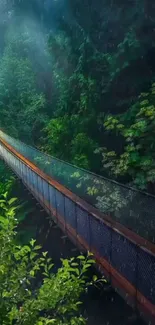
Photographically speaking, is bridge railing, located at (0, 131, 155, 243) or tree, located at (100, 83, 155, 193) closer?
bridge railing, located at (0, 131, 155, 243)

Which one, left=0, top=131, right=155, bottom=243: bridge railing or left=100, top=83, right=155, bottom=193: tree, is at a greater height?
left=100, top=83, right=155, bottom=193: tree

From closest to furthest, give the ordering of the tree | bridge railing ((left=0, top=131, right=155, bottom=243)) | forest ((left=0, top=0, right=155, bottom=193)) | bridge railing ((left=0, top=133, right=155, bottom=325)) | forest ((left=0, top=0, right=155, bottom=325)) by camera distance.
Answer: forest ((left=0, top=0, right=155, bottom=325)) → bridge railing ((left=0, top=133, right=155, bottom=325)) → bridge railing ((left=0, top=131, right=155, bottom=243)) → the tree → forest ((left=0, top=0, right=155, bottom=193))

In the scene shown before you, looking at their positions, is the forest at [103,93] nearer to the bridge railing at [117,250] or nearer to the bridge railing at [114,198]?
the bridge railing at [114,198]

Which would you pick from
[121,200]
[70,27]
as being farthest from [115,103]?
[121,200]

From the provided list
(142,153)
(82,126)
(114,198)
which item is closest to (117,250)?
(114,198)

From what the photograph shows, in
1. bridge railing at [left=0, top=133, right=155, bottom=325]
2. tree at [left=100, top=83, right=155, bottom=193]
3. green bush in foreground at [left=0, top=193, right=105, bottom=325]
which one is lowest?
bridge railing at [left=0, top=133, right=155, bottom=325]

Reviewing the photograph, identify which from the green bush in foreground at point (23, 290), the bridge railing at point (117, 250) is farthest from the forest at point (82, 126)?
the bridge railing at point (117, 250)

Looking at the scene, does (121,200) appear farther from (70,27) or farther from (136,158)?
(70,27)

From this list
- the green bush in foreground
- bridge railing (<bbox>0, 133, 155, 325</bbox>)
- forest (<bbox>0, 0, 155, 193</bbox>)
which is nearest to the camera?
the green bush in foreground

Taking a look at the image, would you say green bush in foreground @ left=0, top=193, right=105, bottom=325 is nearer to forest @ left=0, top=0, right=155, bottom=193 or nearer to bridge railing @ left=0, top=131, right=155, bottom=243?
bridge railing @ left=0, top=131, right=155, bottom=243

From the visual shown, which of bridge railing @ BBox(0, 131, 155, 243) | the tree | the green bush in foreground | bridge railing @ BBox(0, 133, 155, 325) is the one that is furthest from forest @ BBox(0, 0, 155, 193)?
the green bush in foreground
